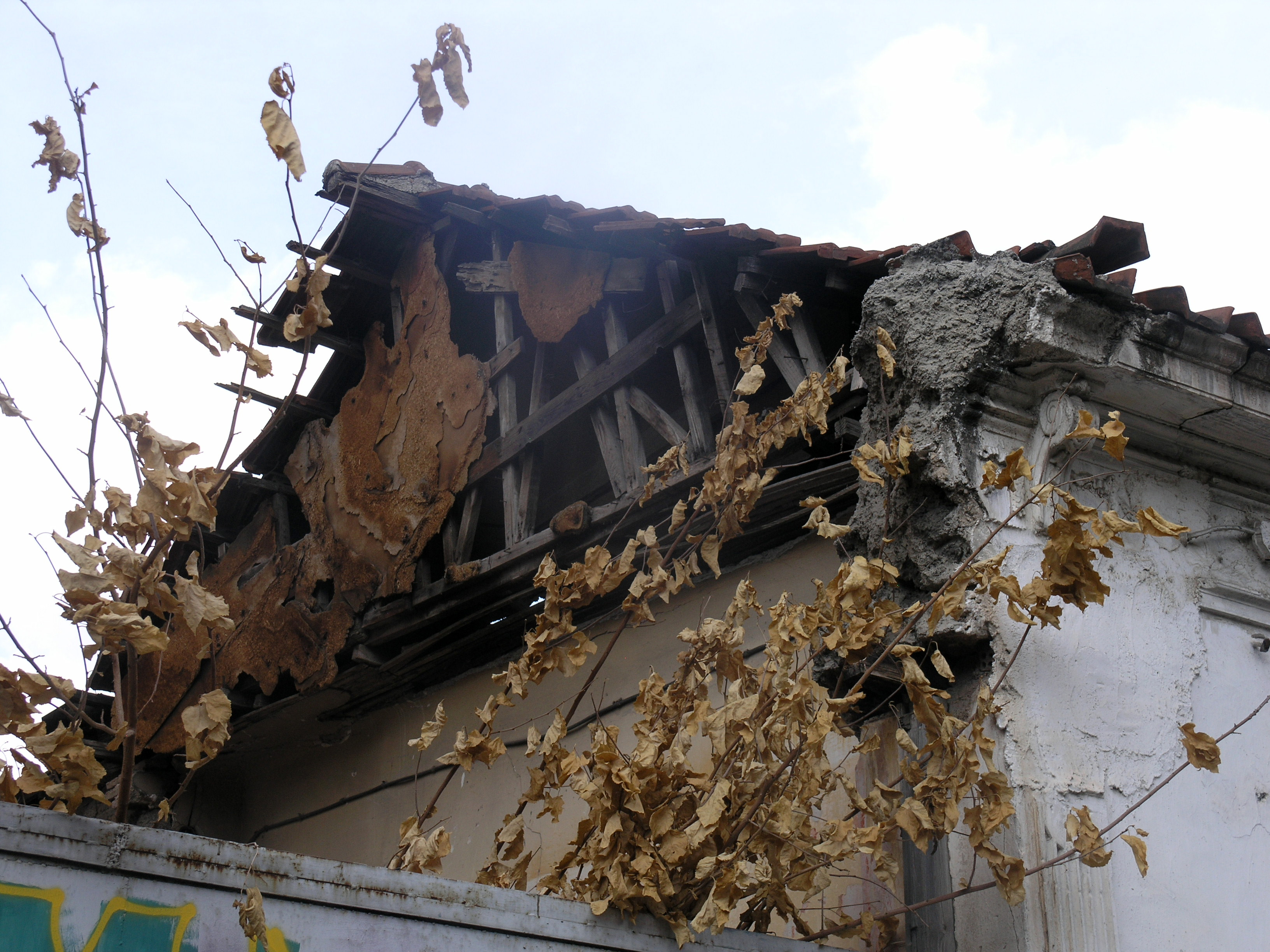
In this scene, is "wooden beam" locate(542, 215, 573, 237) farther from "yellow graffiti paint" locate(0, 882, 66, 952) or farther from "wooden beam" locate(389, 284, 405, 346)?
"yellow graffiti paint" locate(0, 882, 66, 952)

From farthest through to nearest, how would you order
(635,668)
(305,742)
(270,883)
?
(305,742) → (635,668) → (270,883)

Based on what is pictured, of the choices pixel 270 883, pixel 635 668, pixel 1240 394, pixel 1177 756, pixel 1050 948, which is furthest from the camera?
pixel 635 668

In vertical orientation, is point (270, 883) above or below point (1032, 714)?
below

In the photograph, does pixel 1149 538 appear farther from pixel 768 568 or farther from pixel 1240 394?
pixel 768 568

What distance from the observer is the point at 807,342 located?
475 centimetres

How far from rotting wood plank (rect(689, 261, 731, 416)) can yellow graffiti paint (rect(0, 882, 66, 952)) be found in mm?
3530

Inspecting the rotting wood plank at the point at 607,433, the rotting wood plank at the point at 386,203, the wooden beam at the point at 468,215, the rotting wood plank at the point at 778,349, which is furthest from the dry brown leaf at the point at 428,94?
the rotting wood plank at the point at 386,203

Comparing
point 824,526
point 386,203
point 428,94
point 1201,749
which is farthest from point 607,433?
point 1201,749

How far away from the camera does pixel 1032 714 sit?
3217mm

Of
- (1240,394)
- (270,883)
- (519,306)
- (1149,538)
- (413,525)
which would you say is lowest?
(270,883)

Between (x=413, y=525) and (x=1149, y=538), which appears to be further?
(x=413, y=525)

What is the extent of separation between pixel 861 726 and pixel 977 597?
2.26 ft

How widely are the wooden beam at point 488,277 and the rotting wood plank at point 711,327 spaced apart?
157cm

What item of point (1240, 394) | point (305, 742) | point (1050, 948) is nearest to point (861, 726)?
point (1050, 948)
